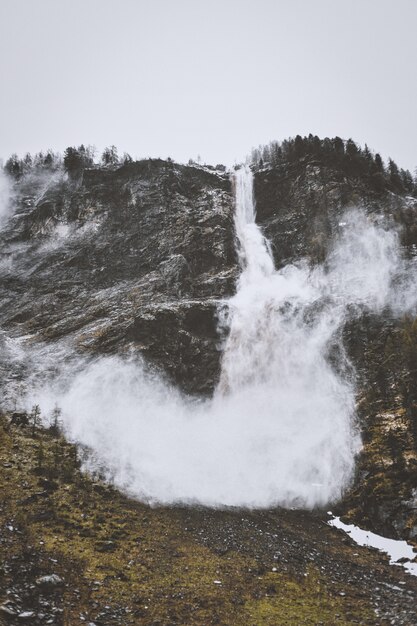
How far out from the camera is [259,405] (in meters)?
36.6

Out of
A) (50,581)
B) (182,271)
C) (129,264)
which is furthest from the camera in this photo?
(129,264)

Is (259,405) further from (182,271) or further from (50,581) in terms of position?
(50,581)

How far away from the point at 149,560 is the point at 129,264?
38.3 meters

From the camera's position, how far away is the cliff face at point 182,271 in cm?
3020

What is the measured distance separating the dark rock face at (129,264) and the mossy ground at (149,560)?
15.2 metres

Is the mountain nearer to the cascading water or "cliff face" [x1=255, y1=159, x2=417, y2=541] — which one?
"cliff face" [x1=255, y1=159, x2=417, y2=541]

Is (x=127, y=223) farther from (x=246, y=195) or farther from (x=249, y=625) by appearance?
(x=249, y=625)

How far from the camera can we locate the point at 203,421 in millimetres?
35406

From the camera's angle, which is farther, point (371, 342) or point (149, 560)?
point (371, 342)

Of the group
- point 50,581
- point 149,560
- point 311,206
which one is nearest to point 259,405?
point 149,560

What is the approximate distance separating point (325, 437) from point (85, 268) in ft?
113

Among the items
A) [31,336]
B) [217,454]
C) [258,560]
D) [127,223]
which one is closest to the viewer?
[258,560]

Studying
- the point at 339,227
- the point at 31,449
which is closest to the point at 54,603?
the point at 31,449

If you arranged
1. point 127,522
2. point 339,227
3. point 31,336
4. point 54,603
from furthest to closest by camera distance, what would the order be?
point 339,227, point 31,336, point 127,522, point 54,603
